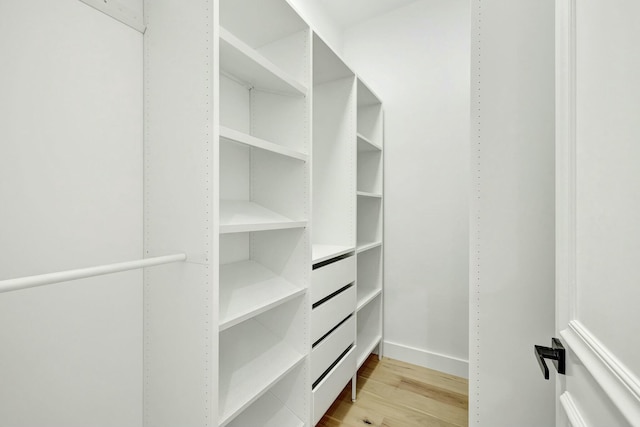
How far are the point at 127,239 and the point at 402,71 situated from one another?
7.77 ft

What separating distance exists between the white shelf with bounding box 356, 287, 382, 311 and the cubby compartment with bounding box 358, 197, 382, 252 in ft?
1.32

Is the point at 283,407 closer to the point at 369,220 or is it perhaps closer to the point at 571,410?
the point at 571,410

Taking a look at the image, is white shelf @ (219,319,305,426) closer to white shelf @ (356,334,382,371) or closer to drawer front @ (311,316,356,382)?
drawer front @ (311,316,356,382)

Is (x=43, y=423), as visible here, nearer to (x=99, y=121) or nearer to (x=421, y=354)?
(x=99, y=121)

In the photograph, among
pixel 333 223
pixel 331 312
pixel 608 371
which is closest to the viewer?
pixel 608 371

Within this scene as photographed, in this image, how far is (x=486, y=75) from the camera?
0.92 metres

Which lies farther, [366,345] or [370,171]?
[370,171]

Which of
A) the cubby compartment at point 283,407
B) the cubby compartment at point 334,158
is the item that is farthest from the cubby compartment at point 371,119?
the cubby compartment at point 283,407

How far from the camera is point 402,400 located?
196 centimetres

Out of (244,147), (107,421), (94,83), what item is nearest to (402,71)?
(244,147)

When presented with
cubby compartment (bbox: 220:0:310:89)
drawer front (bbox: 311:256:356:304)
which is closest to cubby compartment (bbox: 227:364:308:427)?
drawer front (bbox: 311:256:356:304)

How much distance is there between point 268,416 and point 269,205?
1095 mm

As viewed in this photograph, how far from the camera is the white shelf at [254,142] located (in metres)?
1.06

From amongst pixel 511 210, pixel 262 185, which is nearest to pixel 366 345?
pixel 262 185
